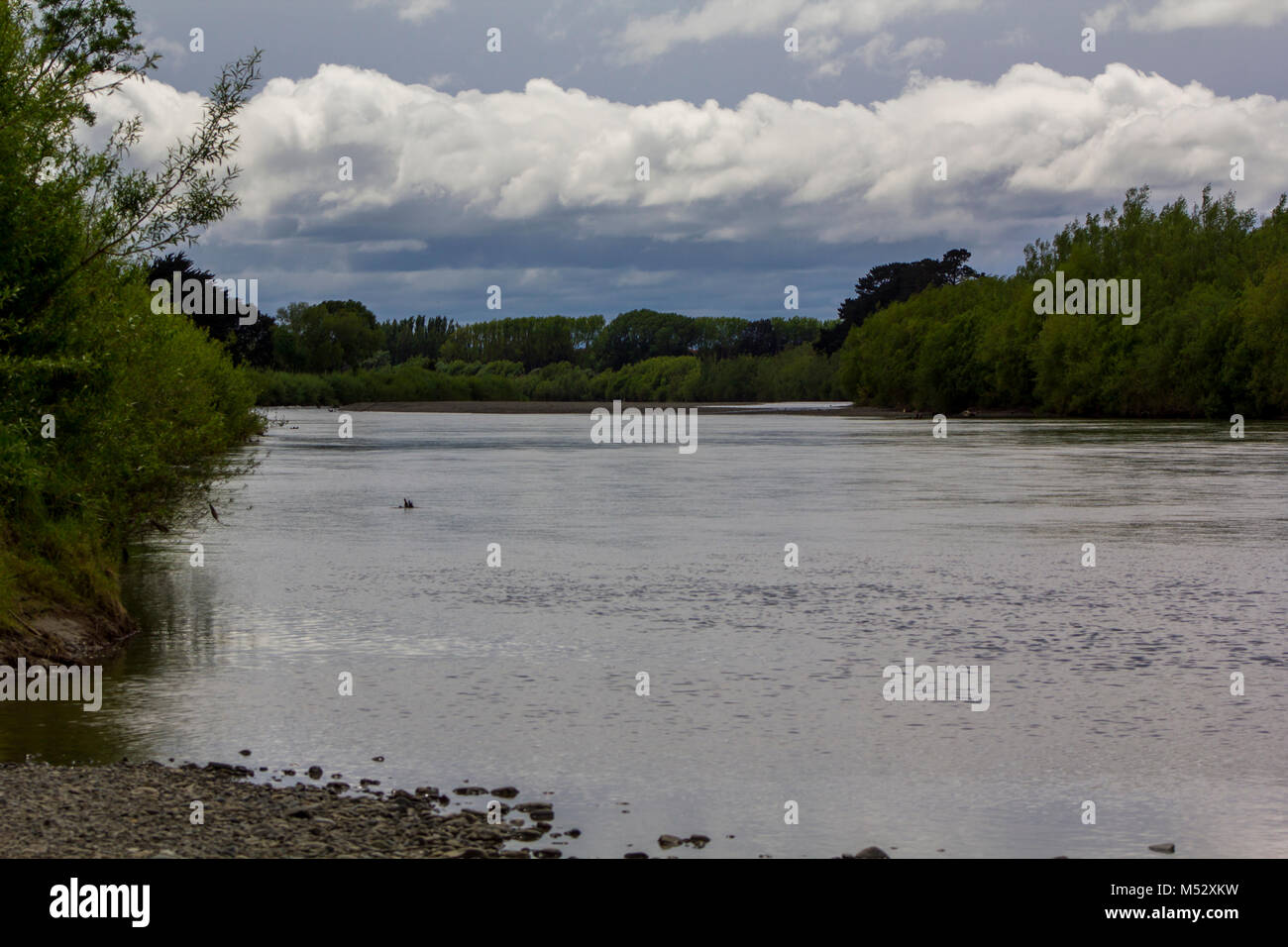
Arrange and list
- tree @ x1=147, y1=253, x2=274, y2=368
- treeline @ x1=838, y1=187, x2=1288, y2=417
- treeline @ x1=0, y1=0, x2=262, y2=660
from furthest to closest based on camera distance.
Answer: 1. treeline @ x1=838, y1=187, x2=1288, y2=417
2. tree @ x1=147, y1=253, x2=274, y2=368
3. treeline @ x1=0, y1=0, x2=262, y2=660

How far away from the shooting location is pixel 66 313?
19281mm

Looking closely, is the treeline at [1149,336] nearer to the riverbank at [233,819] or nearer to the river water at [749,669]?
the river water at [749,669]

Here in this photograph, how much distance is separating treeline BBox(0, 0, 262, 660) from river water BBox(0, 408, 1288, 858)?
1657 millimetres

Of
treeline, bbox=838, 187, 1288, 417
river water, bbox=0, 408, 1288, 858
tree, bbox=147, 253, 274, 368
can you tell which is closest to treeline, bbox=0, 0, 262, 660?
river water, bbox=0, 408, 1288, 858

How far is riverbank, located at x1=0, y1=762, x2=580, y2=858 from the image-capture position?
10430 millimetres

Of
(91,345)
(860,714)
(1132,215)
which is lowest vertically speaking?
(860,714)

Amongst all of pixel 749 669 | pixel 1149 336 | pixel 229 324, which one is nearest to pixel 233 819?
pixel 749 669

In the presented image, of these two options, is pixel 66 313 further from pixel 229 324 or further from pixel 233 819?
pixel 229 324

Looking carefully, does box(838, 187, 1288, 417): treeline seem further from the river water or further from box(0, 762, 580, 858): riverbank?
box(0, 762, 580, 858): riverbank

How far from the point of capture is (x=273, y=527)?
38.7 metres

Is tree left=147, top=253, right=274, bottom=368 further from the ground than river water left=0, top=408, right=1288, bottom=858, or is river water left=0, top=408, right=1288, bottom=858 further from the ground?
tree left=147, top=253, right=274, bottom=368

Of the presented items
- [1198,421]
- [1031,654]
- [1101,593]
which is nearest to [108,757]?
[1031,654]

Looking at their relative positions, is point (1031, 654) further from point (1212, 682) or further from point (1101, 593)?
point (1101, 593)
